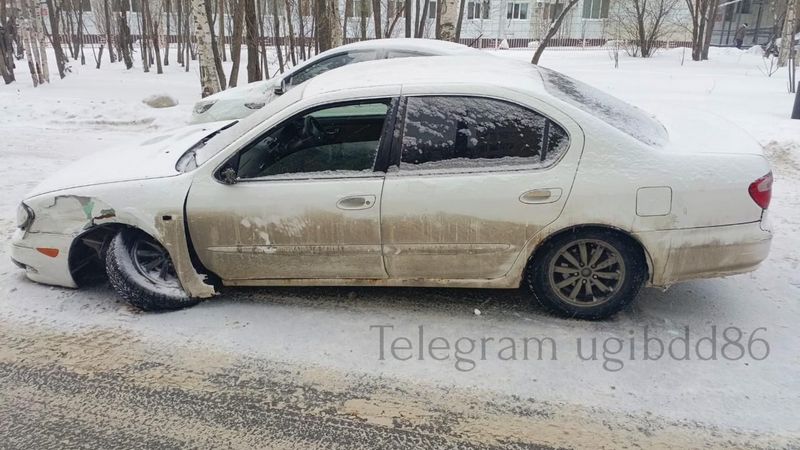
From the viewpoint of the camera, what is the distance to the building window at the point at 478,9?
36906 mm

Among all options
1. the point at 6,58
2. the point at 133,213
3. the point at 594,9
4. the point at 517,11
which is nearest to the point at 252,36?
the point at 133,213

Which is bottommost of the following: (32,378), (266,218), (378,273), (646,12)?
(32,378)

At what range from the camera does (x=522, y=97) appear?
332 cm

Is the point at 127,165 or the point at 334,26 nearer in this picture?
the point at 127,165

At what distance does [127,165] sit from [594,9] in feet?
130

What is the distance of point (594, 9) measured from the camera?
37.8 metres

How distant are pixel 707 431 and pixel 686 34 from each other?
38325mm

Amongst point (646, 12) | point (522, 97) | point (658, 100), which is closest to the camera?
point (522, 97)

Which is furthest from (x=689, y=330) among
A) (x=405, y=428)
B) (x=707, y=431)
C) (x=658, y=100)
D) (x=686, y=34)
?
(x=686, y=34)

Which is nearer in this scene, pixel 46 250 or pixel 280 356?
pixel 280 356

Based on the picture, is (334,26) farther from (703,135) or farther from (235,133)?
(703,135)

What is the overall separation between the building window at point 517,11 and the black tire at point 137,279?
38.2 metres

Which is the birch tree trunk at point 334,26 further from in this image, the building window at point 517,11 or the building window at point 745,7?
the building window at point 745,7

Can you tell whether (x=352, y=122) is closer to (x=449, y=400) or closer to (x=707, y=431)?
(x=449, y=400)
